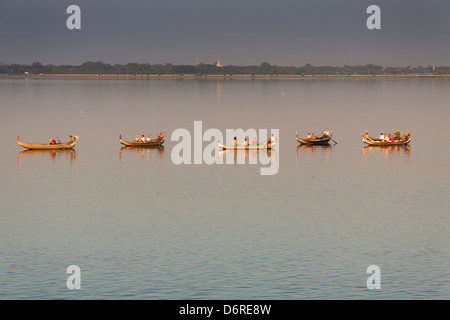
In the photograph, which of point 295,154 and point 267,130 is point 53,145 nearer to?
point 295,154

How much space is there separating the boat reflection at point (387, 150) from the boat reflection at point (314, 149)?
4731 millimetres

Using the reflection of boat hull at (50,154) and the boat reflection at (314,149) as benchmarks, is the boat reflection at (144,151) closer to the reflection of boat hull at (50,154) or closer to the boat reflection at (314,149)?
the reflection of boat hull at (50,154)

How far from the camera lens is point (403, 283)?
39281mm

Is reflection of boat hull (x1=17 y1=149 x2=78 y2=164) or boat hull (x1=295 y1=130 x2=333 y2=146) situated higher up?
boat hull (x1=295 y1=130 x2=333 y2=146)

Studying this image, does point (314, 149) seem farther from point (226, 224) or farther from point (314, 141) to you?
point (226, 224)

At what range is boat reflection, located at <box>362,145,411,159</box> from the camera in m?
90.2

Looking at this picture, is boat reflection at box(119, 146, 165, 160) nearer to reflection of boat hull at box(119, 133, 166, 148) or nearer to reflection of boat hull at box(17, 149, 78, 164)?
reflection of boat hull at box(119, 133, 166, 148)

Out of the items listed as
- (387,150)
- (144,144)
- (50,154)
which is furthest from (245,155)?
(50,154)

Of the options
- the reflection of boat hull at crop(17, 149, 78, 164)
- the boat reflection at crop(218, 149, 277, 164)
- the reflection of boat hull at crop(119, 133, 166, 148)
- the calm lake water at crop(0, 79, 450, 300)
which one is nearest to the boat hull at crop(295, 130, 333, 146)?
the calm lake water at crop(0, 79, 450, 300)

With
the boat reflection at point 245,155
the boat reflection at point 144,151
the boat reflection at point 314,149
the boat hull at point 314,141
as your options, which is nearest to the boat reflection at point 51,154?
the boat reflection at point 144,151

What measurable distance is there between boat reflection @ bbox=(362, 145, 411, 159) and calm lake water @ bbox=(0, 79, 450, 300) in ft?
0.90

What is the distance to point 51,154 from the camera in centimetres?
8975

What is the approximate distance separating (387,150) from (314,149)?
9541mm
